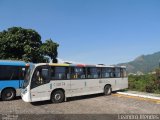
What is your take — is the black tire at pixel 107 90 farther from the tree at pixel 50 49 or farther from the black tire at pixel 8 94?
the tree at pixel 50 49

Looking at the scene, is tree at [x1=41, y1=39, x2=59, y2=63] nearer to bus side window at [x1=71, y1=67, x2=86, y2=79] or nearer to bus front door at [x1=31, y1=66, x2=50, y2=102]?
bus side window at [x1=71, y1=67, x2=86, y2=79]

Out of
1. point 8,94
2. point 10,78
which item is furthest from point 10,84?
point 8,94

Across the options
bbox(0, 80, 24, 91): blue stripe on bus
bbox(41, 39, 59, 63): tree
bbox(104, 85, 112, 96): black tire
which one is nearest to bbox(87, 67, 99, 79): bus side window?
bbox(104, 85, 112, 96): black tire

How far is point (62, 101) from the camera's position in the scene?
13.8 metres

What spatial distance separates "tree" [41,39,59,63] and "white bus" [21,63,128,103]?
445 inches

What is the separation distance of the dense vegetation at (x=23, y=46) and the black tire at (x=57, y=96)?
10.9 meters

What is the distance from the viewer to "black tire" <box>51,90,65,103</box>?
13196 millimetres

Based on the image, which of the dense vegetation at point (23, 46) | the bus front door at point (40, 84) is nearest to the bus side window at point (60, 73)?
the bus front door at point (40, 84)

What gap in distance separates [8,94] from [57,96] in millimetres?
3973

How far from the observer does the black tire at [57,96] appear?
13.2m

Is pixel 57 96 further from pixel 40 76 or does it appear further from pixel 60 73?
pixel 40 76

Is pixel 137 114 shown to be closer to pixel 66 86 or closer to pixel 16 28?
pixel 66 86

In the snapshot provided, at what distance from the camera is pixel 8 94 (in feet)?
48.1

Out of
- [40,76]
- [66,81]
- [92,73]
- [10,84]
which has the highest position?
[92,73]
